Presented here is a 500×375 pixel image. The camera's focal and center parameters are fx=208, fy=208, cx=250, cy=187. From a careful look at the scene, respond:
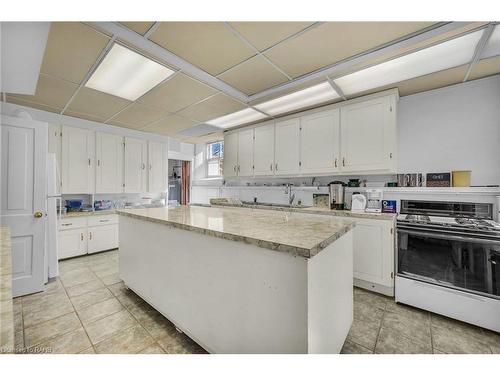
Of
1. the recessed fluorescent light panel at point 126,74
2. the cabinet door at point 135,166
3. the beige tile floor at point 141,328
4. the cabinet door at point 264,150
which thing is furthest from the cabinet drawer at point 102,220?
the cabinet door at point 264,150

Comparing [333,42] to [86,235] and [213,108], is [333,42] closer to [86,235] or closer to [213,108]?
[213,108]

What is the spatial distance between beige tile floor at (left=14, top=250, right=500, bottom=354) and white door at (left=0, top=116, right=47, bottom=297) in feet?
0.96

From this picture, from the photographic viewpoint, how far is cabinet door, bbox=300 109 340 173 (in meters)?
3.14

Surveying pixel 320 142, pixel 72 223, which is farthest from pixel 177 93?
pixel 72 223

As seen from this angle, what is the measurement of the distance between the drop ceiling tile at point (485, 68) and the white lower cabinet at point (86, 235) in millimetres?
5733

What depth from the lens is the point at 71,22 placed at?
1621mm

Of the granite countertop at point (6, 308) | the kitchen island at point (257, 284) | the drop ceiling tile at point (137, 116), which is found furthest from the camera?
the drop ceiling tile at point (137, 116)

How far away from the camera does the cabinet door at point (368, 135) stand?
2.68 m

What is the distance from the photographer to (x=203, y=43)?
188 cm

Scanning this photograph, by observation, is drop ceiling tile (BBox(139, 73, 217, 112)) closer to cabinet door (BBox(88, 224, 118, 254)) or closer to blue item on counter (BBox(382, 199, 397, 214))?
cabinet door (BBox(88, 224, 118, 254))

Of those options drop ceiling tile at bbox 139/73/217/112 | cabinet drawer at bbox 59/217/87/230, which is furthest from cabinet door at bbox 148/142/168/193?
drop ceiling tile at bbox 139/73/217/112

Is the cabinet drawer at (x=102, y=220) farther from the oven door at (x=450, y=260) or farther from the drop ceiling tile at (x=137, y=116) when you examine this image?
the oven door at (x=450, y=260)

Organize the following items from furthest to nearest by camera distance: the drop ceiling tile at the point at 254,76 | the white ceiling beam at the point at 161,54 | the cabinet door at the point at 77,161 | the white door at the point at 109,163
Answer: the white door at the point at 109,163 → the cabinet door at the point at 77,161 → the drop ceiling tile at the point at 254,76 → the white ceiling beam at the point at 161,54
